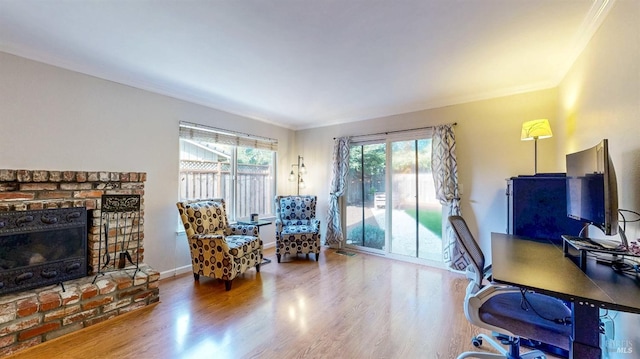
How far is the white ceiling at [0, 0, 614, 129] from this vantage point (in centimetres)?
174

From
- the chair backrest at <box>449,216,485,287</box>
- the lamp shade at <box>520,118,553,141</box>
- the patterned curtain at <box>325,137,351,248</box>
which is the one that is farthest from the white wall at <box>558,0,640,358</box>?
the patterned curtain at <box>325,137,351,248</box>

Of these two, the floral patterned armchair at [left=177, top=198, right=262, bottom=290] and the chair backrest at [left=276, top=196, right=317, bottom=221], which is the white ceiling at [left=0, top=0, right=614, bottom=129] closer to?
the floral patterned armchair at [left=177, top=198, right=262, bottom=290]

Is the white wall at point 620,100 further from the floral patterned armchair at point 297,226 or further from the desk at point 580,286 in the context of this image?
the floral patterned armchair at point 297,226

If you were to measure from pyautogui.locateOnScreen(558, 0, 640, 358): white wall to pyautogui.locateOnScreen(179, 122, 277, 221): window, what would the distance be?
162 inches

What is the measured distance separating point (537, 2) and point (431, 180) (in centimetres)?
244

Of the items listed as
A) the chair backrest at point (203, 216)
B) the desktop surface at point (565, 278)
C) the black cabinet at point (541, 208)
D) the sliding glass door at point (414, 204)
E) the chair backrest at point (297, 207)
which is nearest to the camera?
the desktop surface at point (565, 278)

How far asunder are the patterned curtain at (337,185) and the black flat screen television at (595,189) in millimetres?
3077

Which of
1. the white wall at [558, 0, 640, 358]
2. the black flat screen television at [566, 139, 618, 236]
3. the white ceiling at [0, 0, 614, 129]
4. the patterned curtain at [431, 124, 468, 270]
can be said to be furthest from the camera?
the patterned curtain at [431, 124, 468, 270]

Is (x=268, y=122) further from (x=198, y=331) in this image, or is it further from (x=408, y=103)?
(x=198, y=331)

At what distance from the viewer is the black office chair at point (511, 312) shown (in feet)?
4.24

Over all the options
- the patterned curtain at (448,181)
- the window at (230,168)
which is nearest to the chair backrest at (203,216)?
the window at (230,168)

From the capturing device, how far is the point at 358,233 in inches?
182

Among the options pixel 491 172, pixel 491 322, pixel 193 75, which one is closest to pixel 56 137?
pixel 193 75

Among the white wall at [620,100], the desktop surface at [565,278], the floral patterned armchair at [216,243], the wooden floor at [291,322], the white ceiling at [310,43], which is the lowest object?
the wooden floor at [291,322]
